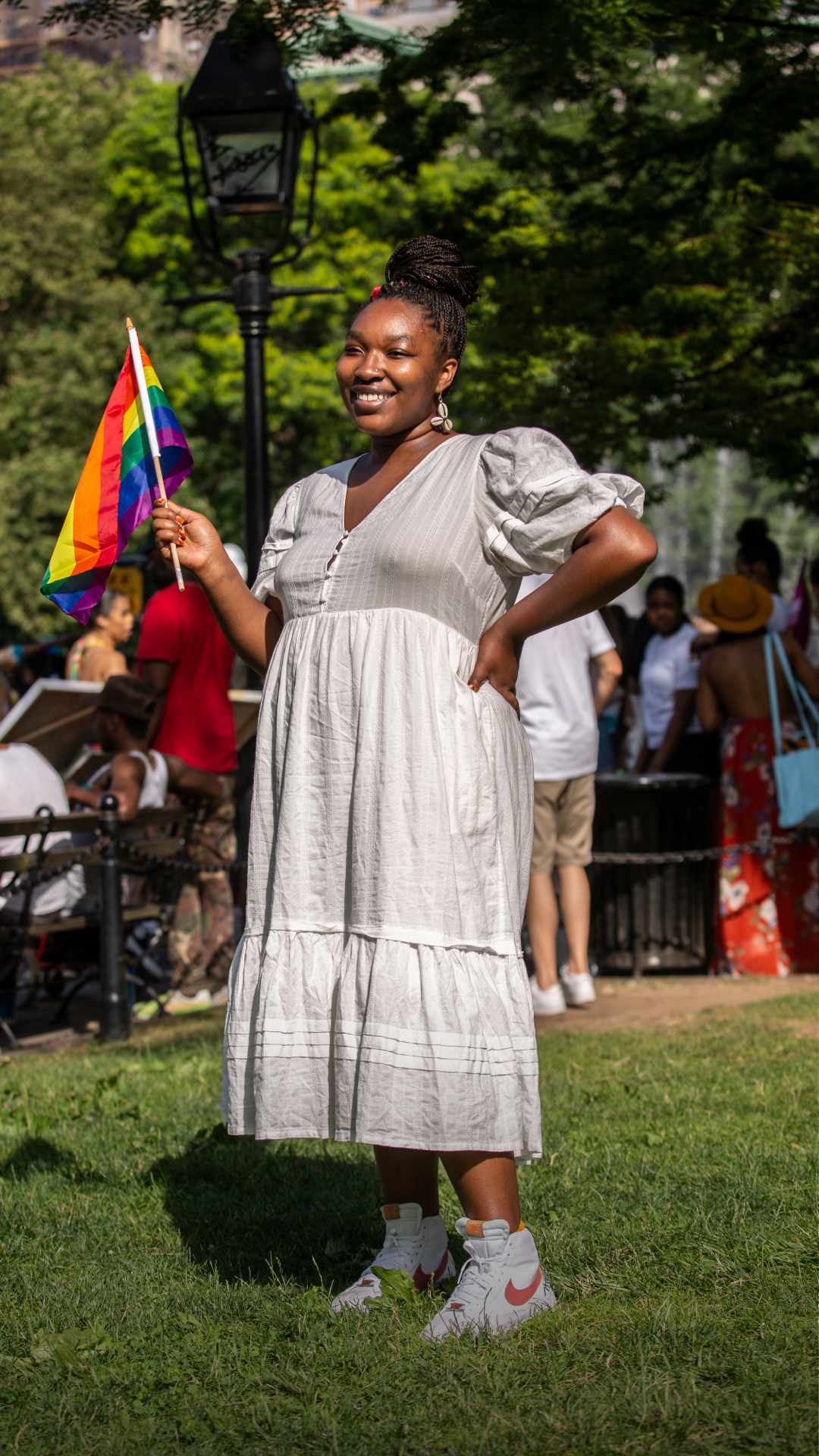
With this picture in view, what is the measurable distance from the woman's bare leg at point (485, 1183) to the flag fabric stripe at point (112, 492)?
5.70 feet

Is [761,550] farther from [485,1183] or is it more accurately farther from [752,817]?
[485,1183]

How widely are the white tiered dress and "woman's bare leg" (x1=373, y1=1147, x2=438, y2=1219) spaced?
33 centimetres

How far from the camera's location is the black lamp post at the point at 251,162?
852 centimetres

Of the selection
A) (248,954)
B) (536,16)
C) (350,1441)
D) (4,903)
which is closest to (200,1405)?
(350,1441)

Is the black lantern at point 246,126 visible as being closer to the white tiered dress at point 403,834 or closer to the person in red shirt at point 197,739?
the person in red shirt at point 197,739

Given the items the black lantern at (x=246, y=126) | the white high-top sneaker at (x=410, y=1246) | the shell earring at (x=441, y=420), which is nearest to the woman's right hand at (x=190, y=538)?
the shell earring at (x=441, y=420)

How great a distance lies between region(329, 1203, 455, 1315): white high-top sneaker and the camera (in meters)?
3.98

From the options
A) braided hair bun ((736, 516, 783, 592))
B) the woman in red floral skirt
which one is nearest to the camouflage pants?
the woman in red floral skirt

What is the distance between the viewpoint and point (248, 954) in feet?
12.6

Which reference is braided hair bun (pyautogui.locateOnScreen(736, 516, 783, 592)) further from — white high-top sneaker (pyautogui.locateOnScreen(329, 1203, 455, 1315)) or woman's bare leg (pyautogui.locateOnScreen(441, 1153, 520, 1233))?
woman's bare leg (pyautogui.locateOnScreen(441, 1153, 520, 1233))

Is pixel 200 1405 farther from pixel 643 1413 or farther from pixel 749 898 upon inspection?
pixel 749 898

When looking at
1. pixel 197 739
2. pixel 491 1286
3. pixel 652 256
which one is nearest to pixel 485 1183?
pixel 491 1286

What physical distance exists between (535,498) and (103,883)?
4911 millimetres

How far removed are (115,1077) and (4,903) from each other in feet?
6.32
